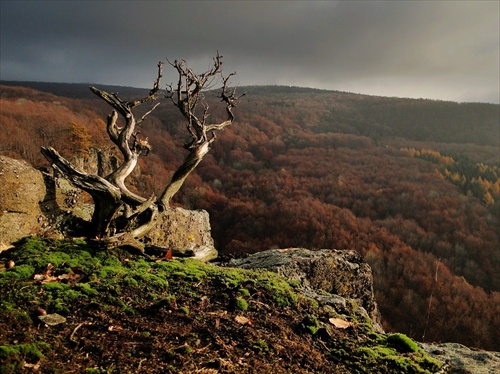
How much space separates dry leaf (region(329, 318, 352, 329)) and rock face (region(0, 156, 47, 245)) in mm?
4459

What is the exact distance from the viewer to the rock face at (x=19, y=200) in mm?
4781

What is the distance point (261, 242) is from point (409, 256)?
1510 cm

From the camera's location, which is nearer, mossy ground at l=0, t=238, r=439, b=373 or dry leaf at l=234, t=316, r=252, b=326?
mossy ground at l=0, t=238, r=439, b=373

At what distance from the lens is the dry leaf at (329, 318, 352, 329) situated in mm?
4455

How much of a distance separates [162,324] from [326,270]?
432 cm

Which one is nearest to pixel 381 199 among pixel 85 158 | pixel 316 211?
pixel 316 211

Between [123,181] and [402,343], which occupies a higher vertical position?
[123,181]

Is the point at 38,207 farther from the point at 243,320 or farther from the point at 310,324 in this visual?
the point at 310,324

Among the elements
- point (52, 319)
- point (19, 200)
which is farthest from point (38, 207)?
point (52, 319)

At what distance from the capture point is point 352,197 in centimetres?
4916

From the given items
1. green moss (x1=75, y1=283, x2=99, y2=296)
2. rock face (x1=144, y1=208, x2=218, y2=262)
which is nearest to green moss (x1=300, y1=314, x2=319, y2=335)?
green moss (x1=75, y1=283, x2=99, y2=296)

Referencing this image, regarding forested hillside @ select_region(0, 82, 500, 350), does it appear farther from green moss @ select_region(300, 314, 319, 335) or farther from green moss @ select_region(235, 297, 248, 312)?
green moss @ select_region(300, 314, 319, 335)

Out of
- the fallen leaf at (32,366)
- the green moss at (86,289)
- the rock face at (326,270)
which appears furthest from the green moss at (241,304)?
the fallen leaf at (32,366)

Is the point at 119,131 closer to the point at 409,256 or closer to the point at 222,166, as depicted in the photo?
the point at 409,256
